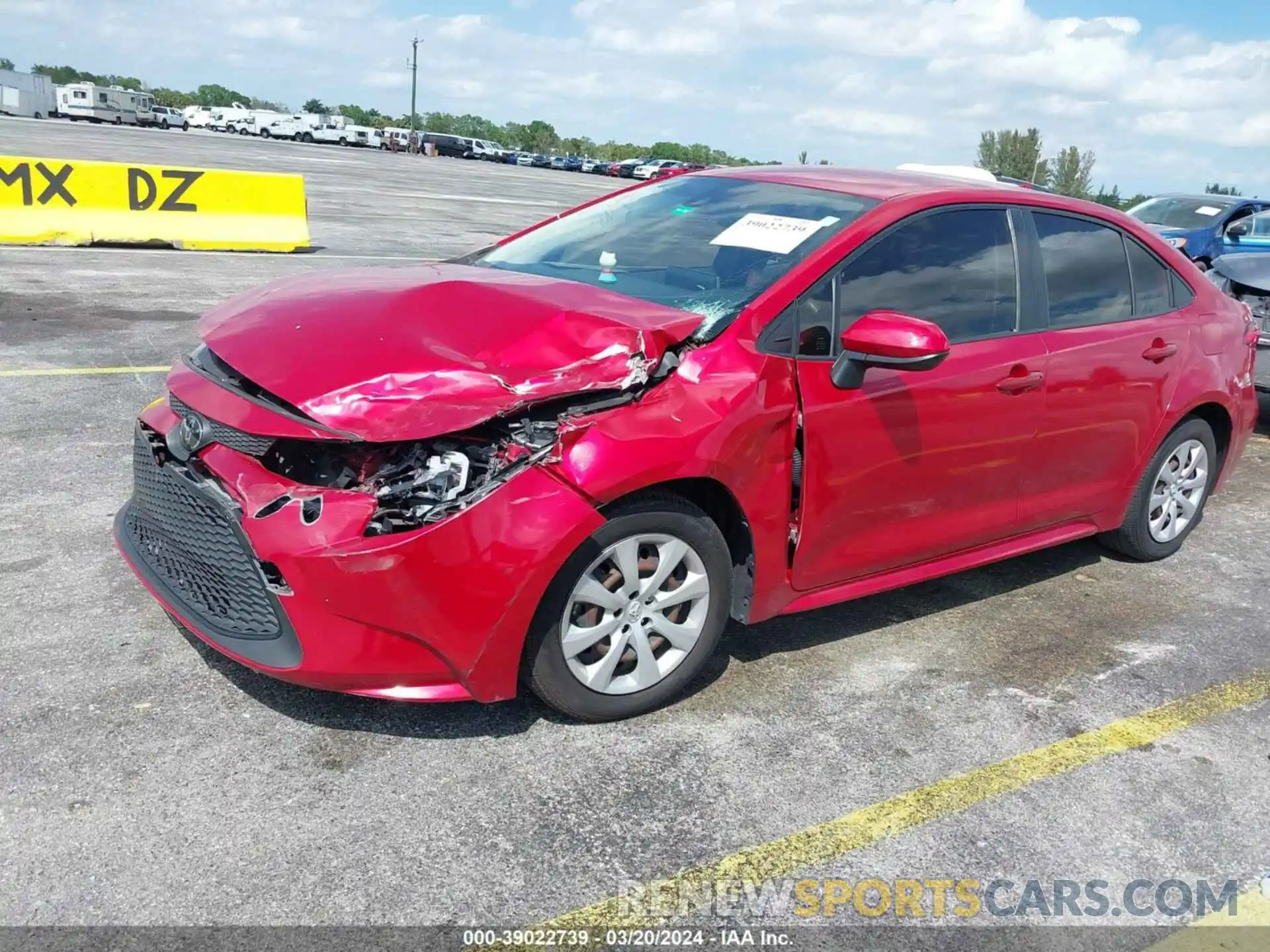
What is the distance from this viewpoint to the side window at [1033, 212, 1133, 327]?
4164 millimetres

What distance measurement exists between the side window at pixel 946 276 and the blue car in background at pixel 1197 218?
9.92 m

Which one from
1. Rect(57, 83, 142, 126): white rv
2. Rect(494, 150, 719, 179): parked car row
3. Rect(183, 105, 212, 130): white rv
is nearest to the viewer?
Rect(57, 83, 142, 126): white rv

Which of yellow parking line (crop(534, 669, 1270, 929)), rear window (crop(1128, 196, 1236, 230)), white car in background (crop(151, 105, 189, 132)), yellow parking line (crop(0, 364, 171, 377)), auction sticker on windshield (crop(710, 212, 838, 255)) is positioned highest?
white car in background (crop(151, 105, 189, 132))

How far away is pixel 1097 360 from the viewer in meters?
4.23

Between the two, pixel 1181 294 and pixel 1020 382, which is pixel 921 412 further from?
pixel 1181 294

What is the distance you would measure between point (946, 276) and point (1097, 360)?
877 millimetres

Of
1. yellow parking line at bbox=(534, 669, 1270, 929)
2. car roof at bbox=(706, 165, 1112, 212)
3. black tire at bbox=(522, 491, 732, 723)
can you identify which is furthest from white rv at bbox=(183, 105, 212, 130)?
yellow parking line at bbox=(534, 669, 1270, 929)

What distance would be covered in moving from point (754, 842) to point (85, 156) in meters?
29.5

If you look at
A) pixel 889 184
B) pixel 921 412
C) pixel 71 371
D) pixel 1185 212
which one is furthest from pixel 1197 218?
pixel 71 371

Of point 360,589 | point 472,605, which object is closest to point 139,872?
point 360,589

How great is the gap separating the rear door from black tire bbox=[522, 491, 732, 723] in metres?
1.53

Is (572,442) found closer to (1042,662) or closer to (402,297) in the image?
(402,297)

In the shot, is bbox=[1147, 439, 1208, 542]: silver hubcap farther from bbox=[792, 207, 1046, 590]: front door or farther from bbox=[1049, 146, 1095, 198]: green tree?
bbox=[1049, 146, 1095, 198]: green tree

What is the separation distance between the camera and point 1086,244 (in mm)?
4367
